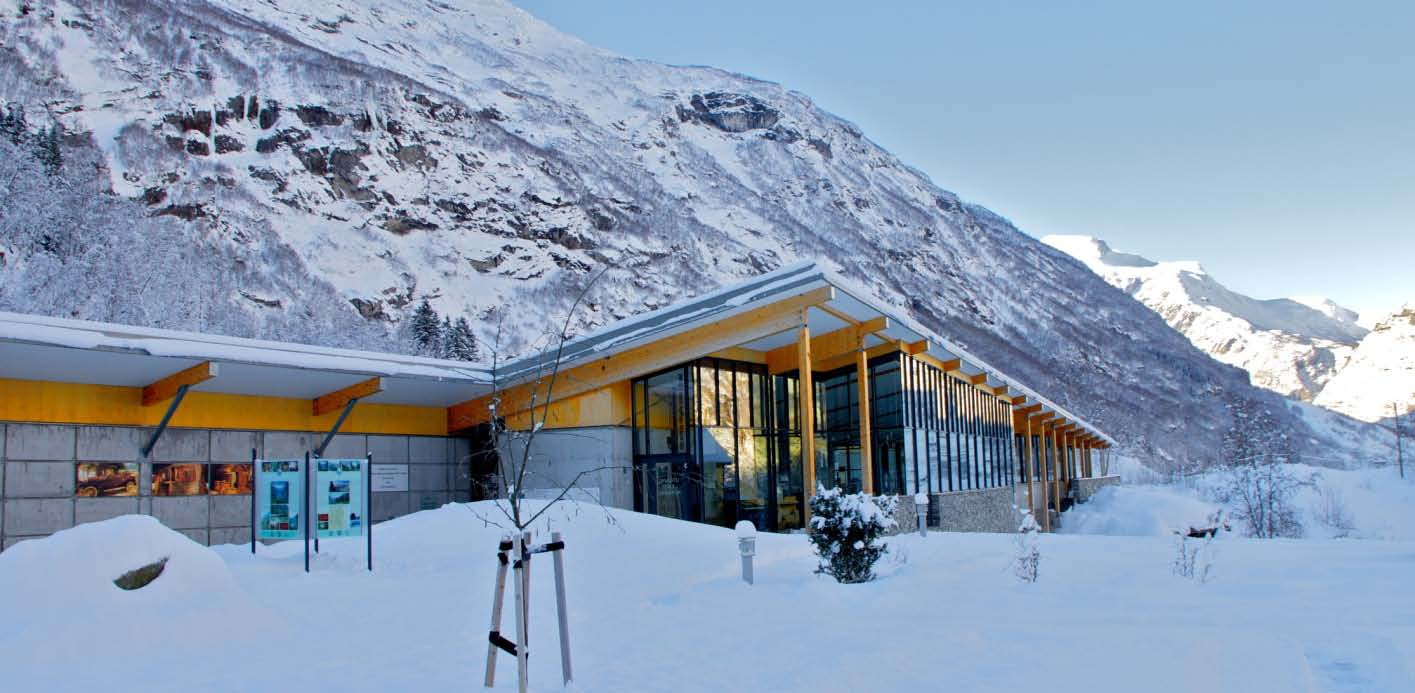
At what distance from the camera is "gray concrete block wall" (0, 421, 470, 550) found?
13318 millimetres

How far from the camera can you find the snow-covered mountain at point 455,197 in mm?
49938

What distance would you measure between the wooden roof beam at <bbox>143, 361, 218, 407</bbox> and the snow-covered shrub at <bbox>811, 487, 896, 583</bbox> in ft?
30.3

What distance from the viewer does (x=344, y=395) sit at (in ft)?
55.4

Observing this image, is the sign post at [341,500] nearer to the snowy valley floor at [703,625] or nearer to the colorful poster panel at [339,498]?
the colorful poster panel at [339,498]

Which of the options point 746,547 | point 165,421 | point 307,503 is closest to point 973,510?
point 746,547

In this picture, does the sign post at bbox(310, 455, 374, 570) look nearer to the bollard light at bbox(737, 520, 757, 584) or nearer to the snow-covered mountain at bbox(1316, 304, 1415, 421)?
the bollard light at bbox(737, 520, 757, 584)

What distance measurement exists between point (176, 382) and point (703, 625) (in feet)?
33.4

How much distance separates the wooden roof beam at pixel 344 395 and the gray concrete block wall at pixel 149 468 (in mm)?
523

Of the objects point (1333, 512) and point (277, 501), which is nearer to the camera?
point (277, 501)

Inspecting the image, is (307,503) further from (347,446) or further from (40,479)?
(347,446)

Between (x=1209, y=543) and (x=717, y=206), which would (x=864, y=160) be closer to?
(x=717, y=206)

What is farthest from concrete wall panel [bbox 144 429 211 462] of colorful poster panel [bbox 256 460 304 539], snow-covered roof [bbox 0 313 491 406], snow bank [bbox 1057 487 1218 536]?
snow bank [bbox 1057 487 1218 536]

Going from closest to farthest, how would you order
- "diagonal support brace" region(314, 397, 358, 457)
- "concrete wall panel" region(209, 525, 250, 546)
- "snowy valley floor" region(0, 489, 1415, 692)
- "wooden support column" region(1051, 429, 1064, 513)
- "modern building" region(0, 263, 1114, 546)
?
"snowy valley floor" region(0, 489, 1415, 692)
"modern building" region(0, 263, 1114, 546)
"concrete wall panel" region(209, 525, 250, 546)
"diagonal support brace" region(314, 397, 358, 457)
"wooden support column" region(1051, 429, 1064, 513)

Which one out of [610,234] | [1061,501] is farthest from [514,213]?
[1061,501]
